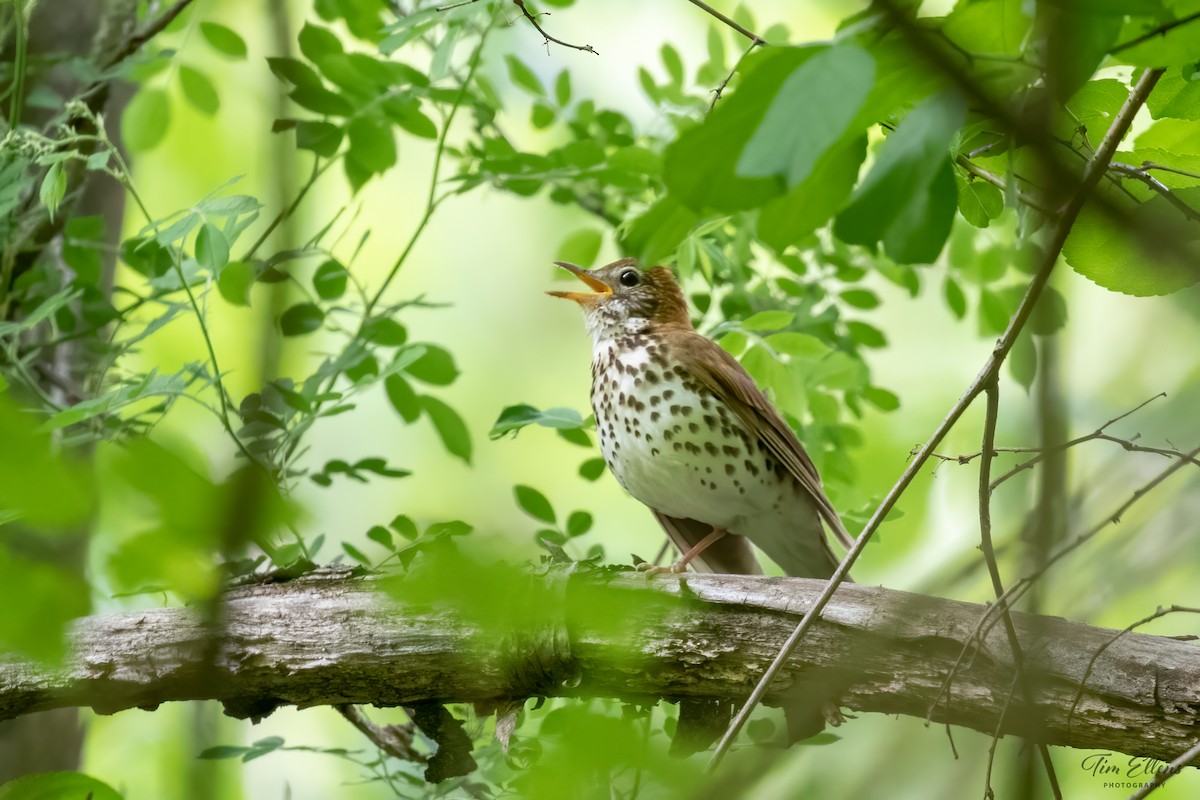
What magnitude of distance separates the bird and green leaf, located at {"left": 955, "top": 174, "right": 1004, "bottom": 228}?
1.41 m

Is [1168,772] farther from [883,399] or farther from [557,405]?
[557,405]

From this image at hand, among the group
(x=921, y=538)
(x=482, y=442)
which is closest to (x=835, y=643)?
(x=921, y=538)

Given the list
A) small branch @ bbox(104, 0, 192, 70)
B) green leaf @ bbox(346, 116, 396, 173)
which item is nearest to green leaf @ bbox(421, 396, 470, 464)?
green leaf @ bbox(346, 116, 396, 173)

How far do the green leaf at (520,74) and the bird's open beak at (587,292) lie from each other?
540mm

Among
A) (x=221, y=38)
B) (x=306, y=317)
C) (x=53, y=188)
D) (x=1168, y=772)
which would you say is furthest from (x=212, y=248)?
(x=1168, y=772)

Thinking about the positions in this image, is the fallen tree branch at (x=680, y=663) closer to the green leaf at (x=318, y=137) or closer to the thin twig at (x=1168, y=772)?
the thin twig at (x=1168, y=772)

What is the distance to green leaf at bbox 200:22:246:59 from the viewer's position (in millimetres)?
3092

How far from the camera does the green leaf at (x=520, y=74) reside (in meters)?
3.37

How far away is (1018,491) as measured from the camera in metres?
1.82

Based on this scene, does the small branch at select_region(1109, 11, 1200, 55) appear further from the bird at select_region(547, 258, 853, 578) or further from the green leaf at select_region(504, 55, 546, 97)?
the green leaf at select_region(504, 55, 546, 97)

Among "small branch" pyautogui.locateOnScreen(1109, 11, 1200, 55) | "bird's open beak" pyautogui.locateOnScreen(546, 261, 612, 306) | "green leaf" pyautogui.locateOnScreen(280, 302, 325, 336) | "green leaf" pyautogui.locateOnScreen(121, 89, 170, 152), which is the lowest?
"small branch" pyautogui.locateOnScreen(1109, 11, 1200, 55)

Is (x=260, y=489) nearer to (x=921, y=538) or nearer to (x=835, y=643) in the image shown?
(x=835, y=643)

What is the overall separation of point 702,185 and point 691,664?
64.3 inches

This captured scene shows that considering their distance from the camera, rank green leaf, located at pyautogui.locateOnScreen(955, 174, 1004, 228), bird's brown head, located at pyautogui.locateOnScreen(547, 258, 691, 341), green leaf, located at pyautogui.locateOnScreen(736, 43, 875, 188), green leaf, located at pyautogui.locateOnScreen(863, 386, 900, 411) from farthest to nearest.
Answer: bird's brown head, located at pyautogui.locateOnScreen(547, 258, 691, 341) < green leaf, located at pyautogui.locateOnScreen(863, 386, 900, 411) < green leaf, located at pyautogui.locateOnScreen(955, 174, 1004, 228) < green leaf, located at pyautogui.locateOnScreen(736, 43, 875, 188)
